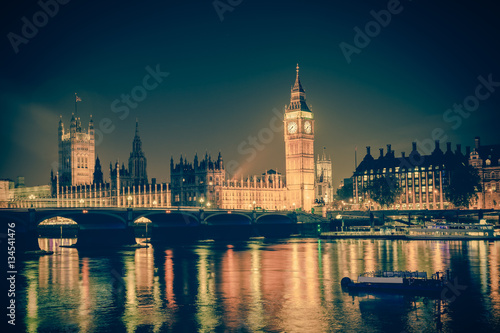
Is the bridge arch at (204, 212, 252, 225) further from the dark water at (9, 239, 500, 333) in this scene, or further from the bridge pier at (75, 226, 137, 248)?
the dark water at (9, 239, 500, 333)

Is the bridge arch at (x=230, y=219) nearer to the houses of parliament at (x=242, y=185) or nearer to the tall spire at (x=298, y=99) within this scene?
the houses of parliament at (x=242, y=185)

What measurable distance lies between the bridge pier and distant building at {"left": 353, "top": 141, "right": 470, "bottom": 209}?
7842 cm

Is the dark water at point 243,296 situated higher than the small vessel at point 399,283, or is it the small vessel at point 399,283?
the small vessel at point 399,283

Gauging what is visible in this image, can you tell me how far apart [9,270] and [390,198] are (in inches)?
4224

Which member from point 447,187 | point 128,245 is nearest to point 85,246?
point 128,245

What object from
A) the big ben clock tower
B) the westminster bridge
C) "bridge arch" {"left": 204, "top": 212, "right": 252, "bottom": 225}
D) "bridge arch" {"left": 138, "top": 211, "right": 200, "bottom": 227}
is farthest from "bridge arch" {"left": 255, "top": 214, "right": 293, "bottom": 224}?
the big ben clock tower

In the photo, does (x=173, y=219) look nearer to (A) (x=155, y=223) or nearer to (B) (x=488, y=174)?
(A) (x=155, y=223)

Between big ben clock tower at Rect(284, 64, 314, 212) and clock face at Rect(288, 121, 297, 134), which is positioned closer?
big ben clock tower at Rect(284, 64, 314, 212)

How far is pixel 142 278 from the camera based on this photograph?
56.2 m

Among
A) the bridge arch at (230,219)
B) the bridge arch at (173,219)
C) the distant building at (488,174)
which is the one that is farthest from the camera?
the distant building at (488,174)

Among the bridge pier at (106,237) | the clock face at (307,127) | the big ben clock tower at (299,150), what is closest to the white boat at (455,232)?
the bridge pier at (106,237)

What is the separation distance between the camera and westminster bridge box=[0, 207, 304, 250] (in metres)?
89.0

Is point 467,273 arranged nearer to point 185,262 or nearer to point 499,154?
point 185,262

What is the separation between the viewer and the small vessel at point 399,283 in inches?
1766
